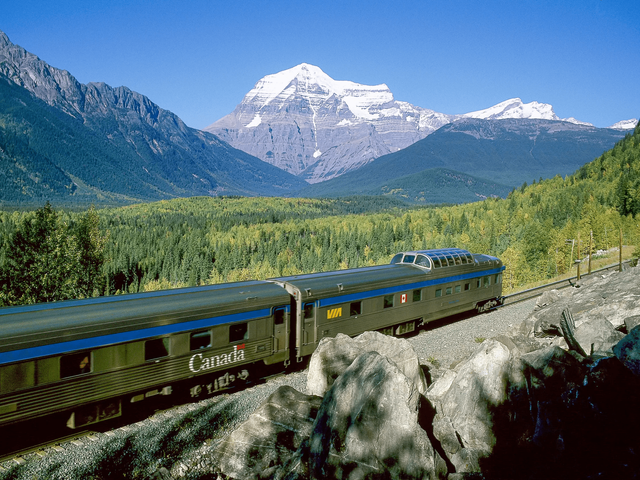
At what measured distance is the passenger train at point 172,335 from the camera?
34.2ft

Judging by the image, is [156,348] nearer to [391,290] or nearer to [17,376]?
[17,376]

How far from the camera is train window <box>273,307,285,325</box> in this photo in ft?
51.7

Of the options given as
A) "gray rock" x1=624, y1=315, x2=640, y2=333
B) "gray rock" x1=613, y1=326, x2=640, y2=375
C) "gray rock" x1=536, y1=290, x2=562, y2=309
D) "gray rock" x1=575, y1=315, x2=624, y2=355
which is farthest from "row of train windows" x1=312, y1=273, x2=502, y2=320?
"gray rock" x1=613, y1=326, x2=640, y2=375

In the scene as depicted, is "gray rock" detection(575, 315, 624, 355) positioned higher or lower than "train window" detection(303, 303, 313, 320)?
higher

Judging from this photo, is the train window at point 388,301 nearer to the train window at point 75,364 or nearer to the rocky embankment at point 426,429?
the rocky embankment at point 426,429

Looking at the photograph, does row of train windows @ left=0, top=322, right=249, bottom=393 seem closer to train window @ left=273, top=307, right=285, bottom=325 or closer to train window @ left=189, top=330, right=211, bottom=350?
train window @ left=189, top=330, right=211, bottom=350

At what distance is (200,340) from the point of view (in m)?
13.6

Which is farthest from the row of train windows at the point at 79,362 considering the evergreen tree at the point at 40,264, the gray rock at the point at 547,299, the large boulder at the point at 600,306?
the evergreen tree at the point at 40,264

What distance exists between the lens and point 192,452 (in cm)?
1059

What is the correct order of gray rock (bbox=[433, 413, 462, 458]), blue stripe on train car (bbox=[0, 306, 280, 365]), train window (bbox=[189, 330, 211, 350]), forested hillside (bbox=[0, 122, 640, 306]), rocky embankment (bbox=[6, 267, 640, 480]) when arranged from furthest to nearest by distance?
1. forested hillside (bbox=[0, 122, 640, 306])
2. train window (bbox=[189, 330, 211, 350])
3. blue stripe on train car (bbox=[0, 306, 280, 365])
4. gray rock (bbox=[433, 413, 462, 458])
5. rocky embankment (bbox=[6, 267, 640, 480])

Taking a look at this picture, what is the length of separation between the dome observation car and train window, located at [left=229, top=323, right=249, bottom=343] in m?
11.1

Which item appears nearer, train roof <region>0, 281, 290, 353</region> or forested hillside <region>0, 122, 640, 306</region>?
train roof <region>0, 281, 290, 353</region>

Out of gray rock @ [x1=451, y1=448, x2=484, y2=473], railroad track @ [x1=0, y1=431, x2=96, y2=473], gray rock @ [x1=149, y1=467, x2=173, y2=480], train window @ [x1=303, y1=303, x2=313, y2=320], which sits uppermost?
train window @ [x1=303, y1=303, x2=313, y2=320]

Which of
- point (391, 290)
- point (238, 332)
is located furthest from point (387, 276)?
point (238, 332)
